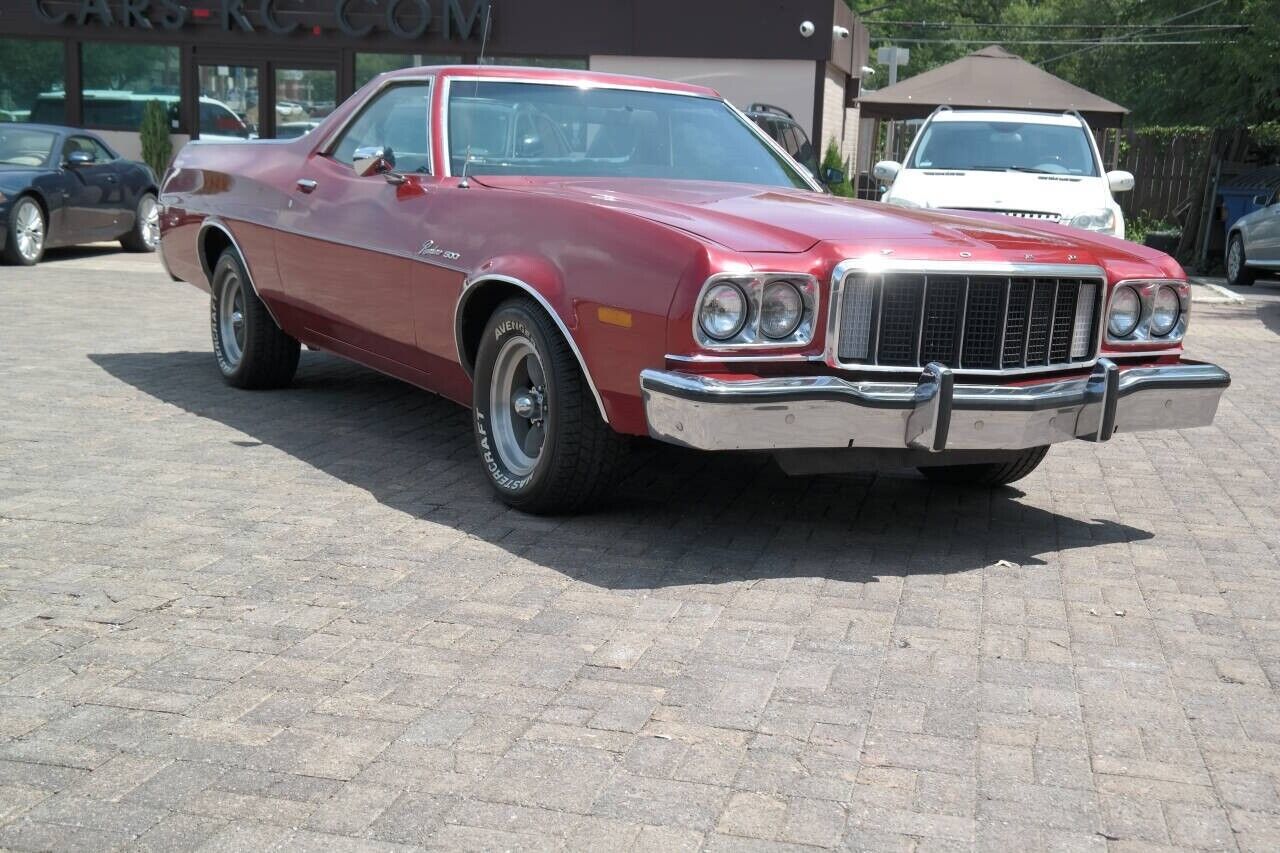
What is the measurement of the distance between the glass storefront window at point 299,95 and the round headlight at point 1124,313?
20.5 metres

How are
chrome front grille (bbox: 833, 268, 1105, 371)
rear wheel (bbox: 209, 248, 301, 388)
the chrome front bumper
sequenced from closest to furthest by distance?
the chrome front bumper → chrome front grille (bbox: 833, 268, 1105, 371) → rear wheel (bbox: 209, 248, 301, 388)

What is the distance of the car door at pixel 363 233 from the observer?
6.19 metres

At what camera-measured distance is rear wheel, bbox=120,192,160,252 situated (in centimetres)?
1711

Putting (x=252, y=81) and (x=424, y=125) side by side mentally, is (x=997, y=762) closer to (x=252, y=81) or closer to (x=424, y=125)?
(x=424, y=125)

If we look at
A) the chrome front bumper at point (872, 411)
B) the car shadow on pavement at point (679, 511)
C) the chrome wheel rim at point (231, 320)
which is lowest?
the car shadow on pavement at point (679, 511)

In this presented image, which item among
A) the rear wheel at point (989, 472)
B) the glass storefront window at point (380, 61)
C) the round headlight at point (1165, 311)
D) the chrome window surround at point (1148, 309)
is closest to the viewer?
the chrome window surround at point (1148, 309)

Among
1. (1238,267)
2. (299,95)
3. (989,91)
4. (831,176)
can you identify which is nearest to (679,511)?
(831,176)

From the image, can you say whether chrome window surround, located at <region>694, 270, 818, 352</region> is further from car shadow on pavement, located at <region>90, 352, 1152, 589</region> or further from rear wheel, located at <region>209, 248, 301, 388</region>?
rear wheel, located at <region>209, 248, 301, 388</region>

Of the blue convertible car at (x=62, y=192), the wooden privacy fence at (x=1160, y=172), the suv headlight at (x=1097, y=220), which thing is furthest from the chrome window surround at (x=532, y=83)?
the wooden privacy fence at (x=1160, y=172)

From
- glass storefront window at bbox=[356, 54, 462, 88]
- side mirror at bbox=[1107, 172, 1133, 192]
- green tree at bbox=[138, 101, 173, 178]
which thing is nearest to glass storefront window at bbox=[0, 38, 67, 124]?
green tree at bbox=[138, 101, 173, 178]

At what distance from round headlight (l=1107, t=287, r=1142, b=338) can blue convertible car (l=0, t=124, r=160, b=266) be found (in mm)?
12205

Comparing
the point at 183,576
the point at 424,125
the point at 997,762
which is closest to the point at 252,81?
the point at 424,125

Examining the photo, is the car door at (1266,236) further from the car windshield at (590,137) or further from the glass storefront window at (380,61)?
the car windshield at (590,137)

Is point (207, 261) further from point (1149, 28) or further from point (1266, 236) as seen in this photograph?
point (1149, 28)
